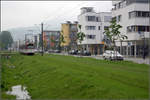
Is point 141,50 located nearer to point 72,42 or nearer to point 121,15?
point 121,15

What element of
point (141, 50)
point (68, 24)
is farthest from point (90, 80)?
point (68, 24)

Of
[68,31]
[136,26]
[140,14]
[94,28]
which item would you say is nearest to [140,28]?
[136,26]

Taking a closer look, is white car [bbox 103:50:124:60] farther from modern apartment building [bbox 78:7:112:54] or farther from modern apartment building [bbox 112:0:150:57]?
modern apartment building [bbox 78:7:112:54]

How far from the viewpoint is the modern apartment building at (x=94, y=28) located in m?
87.0

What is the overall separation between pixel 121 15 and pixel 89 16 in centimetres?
2538

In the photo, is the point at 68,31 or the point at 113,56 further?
the point at 68,31

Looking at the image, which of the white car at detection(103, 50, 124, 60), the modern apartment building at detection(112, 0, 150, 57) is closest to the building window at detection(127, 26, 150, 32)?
the modern apartment building at detection(112, 0, 150, 57)

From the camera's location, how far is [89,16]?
87.3 m

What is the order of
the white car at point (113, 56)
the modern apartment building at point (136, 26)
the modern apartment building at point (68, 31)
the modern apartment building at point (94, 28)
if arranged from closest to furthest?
the white car at point (113, 56), the modern apartment building at point (136, 26), the modern apartment building at point (94, 28), the modern apartment building at point (68, 31)

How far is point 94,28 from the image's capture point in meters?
87.8

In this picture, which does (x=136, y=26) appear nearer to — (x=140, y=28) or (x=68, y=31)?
(x=140, y=28)

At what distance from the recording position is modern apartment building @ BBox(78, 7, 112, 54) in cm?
8700

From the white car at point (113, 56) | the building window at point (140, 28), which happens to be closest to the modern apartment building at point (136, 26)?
the building window at point (140, 28)

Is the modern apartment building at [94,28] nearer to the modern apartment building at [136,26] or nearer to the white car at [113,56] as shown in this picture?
the modern apartment building at [136,26]
